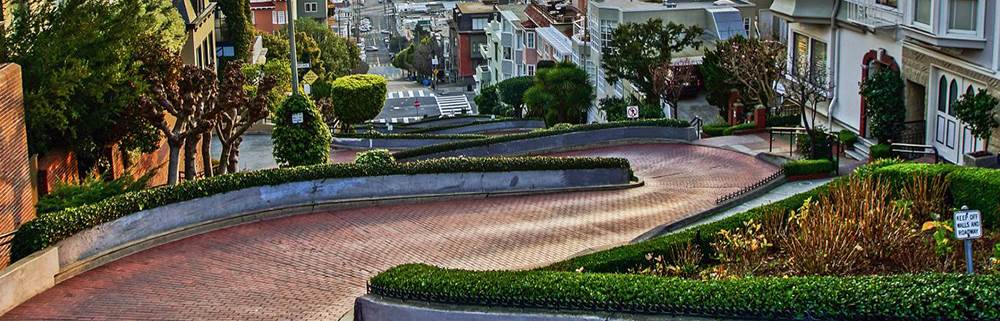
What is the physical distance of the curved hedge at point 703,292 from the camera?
42.4 feet

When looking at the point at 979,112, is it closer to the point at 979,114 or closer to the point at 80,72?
the point at 979,114

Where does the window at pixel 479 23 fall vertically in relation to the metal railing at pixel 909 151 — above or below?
below

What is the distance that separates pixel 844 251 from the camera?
16547 millimetres

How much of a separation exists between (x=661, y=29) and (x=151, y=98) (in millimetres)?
28957

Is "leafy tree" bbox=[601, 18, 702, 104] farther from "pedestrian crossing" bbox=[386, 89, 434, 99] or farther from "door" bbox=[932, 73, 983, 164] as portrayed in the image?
"pedestrian crossing" bbox=[386, 89, 434, 99]

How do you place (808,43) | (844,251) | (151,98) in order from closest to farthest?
1. (844,251)
2. (151,98)
3. (808,43)

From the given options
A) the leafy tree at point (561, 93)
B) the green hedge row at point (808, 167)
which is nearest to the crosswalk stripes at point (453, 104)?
the leafy tree at point (561, 93)

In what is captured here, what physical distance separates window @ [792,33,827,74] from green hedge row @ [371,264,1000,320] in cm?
2414

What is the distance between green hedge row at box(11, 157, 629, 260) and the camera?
20188mm

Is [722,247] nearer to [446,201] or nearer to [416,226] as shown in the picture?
[416,226]

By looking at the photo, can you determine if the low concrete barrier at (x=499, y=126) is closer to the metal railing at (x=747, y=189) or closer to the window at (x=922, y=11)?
the window at (x=922, y=11)

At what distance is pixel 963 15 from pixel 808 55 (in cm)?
1112

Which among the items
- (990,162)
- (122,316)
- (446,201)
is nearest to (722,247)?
(122,316)

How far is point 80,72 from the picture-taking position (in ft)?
83.8
